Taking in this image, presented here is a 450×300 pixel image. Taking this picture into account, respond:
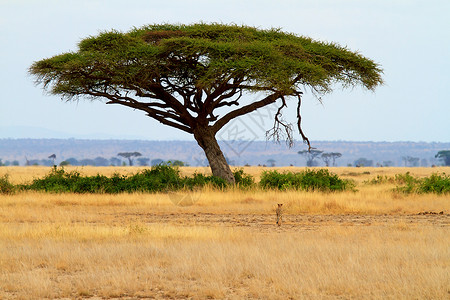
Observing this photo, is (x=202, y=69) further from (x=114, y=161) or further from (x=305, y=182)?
(x=114, y=161)

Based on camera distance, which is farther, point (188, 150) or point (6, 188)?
point (188, 150)

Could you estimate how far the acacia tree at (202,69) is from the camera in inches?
915

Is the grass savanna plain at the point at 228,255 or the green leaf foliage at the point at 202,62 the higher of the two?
the green leaf foliage at the point at 202,62

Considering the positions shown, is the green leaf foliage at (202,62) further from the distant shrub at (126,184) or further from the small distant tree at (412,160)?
the small distant tree at (412,160)

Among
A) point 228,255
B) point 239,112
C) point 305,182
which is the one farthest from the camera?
point 239,112

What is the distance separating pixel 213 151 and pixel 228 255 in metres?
15.9

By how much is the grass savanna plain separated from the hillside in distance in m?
144

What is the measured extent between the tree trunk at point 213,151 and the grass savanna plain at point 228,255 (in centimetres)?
733

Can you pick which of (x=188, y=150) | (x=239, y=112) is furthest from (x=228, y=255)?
(x=188, y=150)

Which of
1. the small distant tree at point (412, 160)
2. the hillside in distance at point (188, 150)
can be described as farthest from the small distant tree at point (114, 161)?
the small distant tree at point (412, 160)

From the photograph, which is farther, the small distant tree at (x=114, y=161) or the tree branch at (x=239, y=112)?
the small distant tree at (x=114, y=161)

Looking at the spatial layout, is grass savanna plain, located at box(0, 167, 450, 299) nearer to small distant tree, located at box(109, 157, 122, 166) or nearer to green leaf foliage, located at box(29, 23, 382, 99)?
green leaf foliage, located at box(29, 23, 382, 99)

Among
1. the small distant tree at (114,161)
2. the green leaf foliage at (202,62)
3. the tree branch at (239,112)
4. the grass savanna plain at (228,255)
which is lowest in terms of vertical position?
the grass savanna plain at (228,255)

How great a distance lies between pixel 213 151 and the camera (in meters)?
25.7
